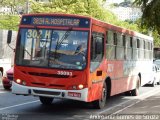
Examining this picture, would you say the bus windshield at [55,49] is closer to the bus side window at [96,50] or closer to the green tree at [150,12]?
the bus side window at [96,50]

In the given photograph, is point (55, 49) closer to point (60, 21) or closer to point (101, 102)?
point (60, 21)

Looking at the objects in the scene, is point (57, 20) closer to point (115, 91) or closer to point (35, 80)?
point (35, 80)

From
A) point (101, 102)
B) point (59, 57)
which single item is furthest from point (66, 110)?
point (59, 57)

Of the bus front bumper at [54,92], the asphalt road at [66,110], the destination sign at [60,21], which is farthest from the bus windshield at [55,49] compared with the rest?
the asphalt road at [66,110]

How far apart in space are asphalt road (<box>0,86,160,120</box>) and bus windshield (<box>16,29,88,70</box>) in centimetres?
141

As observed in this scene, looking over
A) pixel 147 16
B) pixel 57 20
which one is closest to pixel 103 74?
pixel 57 20

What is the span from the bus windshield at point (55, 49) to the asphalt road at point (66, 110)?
1.41m

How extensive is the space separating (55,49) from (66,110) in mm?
2265

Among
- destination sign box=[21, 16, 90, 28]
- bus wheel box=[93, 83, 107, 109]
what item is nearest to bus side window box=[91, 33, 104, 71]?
destination sign box=[21, 16, 90, 28]

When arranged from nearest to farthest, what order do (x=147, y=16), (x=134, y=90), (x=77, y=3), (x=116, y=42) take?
(x=116, y=42) < (x=147, y=16) < (x=134, y=90) < (x=77, y=3)

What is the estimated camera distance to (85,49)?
12.5 metres

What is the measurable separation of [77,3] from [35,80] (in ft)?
108

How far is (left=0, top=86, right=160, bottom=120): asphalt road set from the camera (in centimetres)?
1206

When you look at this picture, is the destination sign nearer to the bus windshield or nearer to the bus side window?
the bus windshield
